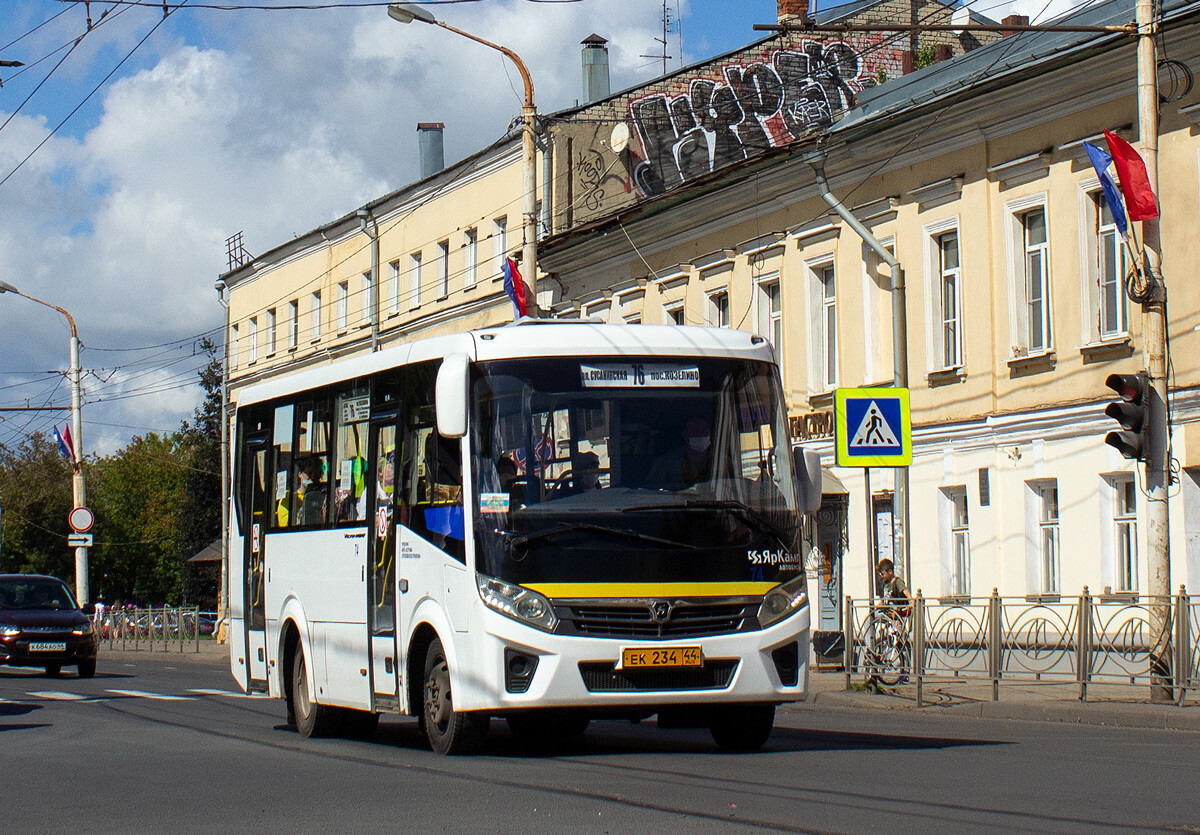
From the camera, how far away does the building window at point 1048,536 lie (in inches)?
985

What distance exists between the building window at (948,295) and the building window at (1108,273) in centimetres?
335

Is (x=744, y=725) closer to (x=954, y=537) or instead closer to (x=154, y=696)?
(x=154, y=696)

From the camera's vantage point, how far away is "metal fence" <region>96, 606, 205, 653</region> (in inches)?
1786

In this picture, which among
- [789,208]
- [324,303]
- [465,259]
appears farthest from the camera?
[324,303]

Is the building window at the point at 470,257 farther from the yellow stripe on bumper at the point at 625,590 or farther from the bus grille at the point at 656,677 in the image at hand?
the bus grille at the point at 656,677

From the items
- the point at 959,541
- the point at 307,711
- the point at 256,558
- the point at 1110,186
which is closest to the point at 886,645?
the point at 1110,186

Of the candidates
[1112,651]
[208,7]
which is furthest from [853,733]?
[208,7]

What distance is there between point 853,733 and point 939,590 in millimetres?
Answer: 12735

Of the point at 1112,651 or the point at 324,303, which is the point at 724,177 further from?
the point at 324,303

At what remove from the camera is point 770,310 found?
32469mm

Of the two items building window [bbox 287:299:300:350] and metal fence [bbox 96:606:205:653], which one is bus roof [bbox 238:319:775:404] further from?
building window [bbox 287:299:300:350]

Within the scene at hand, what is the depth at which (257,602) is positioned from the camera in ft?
52.9

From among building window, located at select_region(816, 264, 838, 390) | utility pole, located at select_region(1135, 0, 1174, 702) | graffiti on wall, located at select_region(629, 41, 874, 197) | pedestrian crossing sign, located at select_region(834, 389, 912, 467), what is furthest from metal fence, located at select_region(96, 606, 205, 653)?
utility pole, located at select_region(1135, 0, 1174, 702)

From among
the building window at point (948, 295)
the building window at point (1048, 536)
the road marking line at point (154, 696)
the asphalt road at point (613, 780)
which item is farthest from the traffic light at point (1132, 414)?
the road marking line at point (154, 696)
